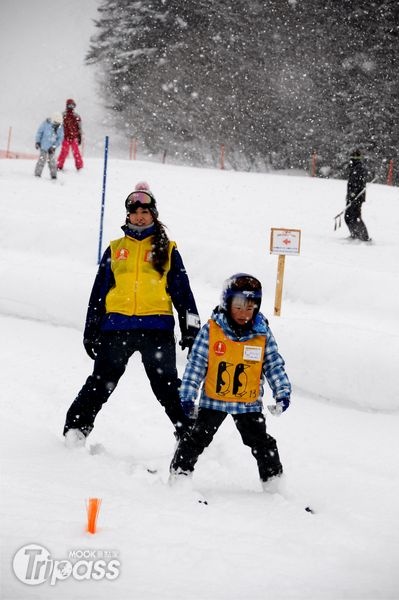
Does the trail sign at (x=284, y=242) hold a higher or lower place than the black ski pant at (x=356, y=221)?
lower

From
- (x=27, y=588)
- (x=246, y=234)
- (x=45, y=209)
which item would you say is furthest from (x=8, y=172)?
(x=27, y=588)

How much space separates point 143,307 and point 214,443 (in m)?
1.63

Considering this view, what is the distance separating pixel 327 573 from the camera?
3.15m

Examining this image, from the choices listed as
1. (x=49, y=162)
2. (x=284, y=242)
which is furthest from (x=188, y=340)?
(x=49, y=162)

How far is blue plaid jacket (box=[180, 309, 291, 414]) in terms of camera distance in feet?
13.4

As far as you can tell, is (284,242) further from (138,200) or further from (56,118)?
(56,118)

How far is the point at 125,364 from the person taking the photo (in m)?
4.57

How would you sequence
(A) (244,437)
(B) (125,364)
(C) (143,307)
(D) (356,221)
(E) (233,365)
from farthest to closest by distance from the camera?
(D) (356,221), (B) (125,364), (C) (143,307), (A) (244,437), (E) (233,365)

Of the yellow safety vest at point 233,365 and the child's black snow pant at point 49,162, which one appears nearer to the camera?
the yellow safety vest at point 233,365

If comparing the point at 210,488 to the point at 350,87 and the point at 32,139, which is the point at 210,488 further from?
the point at 32,139

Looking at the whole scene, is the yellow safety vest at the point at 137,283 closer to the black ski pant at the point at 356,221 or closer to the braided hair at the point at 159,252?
the braided hair at the point at 159,252

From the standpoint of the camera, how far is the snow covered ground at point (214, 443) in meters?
3.11

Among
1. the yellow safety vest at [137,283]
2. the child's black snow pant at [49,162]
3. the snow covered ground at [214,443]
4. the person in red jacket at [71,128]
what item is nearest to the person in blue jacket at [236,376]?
the snow covered ground at [214,443]

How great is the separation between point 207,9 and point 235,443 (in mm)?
30211
